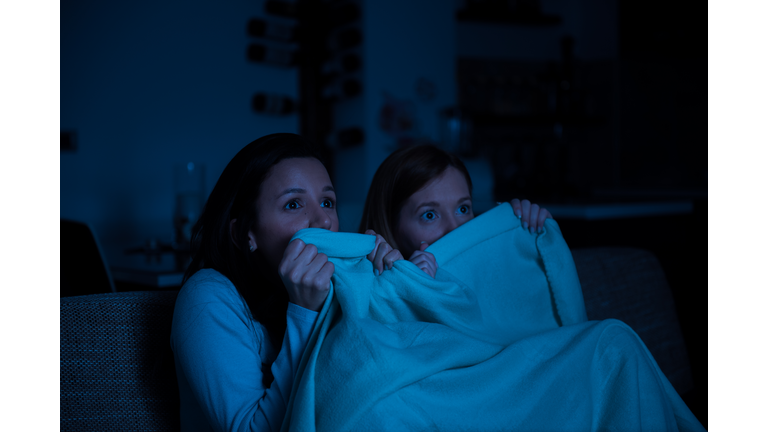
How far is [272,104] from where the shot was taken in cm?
375

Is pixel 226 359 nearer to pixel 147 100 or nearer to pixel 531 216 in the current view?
pixel 531 216

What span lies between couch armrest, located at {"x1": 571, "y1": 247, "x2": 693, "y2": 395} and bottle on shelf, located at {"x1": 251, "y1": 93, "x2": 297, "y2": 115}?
2665mm

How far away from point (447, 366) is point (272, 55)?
A: 10.7 ft

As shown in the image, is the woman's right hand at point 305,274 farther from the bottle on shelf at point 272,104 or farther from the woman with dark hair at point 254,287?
the bottle on shelf at point 272,104

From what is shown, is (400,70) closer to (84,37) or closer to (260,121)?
(260,121)

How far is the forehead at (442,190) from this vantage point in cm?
125

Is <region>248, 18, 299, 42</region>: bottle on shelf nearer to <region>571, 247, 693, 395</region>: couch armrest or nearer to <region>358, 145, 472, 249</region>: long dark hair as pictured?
<region>358, 145, 472, 249</region>: long dark hair

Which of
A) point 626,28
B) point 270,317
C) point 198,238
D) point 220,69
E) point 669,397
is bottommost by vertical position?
point 669,397

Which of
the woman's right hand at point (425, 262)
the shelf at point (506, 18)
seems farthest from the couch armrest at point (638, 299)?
the shelf at point (506, 18)

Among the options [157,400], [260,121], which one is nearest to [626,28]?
[260,121]

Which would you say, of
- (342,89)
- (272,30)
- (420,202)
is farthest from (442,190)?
(272,30)

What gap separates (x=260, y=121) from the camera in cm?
380

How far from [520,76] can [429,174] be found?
12.0ft

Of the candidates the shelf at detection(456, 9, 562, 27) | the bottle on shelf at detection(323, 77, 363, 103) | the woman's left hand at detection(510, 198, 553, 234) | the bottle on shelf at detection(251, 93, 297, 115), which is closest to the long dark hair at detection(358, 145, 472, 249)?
the woman's left hand at detection(510, 198, 553, 234)
